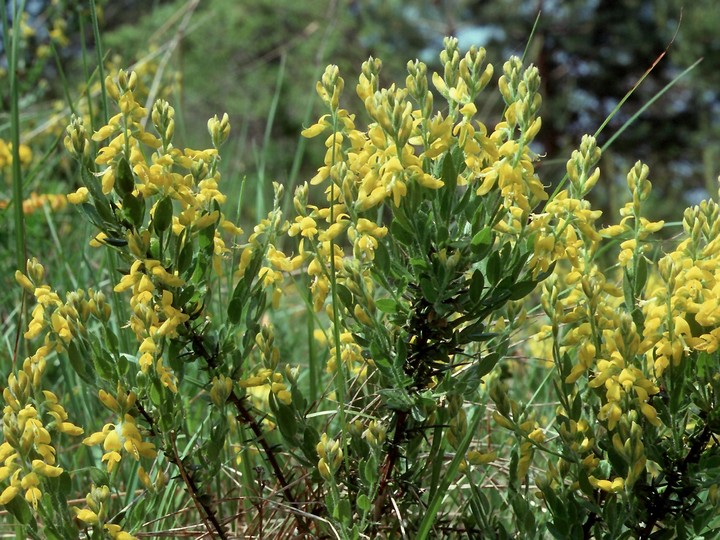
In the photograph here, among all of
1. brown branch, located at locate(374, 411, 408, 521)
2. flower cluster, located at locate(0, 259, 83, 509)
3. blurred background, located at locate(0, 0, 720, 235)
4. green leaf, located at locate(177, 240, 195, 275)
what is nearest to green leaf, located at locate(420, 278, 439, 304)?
brown branch, located at locate(374, 411, 408, 521)

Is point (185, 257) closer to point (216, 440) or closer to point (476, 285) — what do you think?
point (216, 440)

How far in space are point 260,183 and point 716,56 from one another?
11362mm

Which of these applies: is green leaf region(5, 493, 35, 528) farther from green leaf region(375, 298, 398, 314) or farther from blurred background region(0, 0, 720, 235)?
blurred background region(0, 0, 720, 235)

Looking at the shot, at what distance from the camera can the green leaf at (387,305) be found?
112 centimetres

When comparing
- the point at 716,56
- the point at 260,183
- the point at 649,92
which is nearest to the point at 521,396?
the point at 260,183

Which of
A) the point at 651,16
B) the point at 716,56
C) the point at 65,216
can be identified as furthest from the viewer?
the point at 651,16

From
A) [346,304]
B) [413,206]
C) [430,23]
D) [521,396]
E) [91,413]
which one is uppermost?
[430,23]

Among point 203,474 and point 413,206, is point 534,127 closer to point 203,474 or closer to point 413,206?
point 413,206

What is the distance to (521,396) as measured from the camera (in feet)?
7.39

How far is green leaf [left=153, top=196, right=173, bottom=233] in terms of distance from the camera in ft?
3.58

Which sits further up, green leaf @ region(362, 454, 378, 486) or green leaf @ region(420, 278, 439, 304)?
green leaf @ region(420, 278, 439, 304)

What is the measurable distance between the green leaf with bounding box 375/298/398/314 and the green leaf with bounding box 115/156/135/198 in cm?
34

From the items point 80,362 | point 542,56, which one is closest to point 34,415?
point 80,362

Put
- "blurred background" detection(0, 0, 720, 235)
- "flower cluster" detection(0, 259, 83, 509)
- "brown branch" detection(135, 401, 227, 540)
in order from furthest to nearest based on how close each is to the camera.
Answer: "blurred background" detection(0, 0, 720, 235) < "brown branch" detection(135, 401, 227, 540) < "flower cluster" detection(0, 259, 83, 509)
